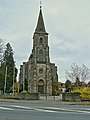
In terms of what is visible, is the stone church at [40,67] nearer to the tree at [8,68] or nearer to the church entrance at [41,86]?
the church entrance at [41,86]

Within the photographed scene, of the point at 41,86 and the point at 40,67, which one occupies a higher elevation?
the point at 40,67

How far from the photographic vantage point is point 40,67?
85250 mm

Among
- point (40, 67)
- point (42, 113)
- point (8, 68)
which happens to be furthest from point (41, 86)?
point (42, 113)

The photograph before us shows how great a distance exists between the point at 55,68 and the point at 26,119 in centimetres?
8654

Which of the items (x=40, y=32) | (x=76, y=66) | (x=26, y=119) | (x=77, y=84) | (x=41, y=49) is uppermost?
(x=40, y=32)

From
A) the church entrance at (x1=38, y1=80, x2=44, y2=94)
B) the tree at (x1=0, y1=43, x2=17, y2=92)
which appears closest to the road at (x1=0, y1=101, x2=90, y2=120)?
the tree at (x1=0, y1=43, x2=17, y2=92)

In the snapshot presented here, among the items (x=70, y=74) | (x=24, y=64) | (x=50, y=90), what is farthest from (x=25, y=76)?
(x=70, y=74)

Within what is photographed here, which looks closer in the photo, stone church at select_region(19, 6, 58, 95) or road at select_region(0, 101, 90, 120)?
road at select_region(0, 101, 90, 120)

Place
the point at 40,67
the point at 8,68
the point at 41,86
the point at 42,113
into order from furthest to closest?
the point at 40,67 → the point at 41,86 → the point at 8,68 → the point at 42,113

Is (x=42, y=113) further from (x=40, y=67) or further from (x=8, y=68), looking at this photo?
(x=40, y=67)

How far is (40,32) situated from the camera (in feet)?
291

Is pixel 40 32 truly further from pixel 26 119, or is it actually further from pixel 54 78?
pixel 26 119

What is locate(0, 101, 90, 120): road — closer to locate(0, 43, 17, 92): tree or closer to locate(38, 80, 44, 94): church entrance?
locate(0, 43, 17, 92): tree

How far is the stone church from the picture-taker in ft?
274
